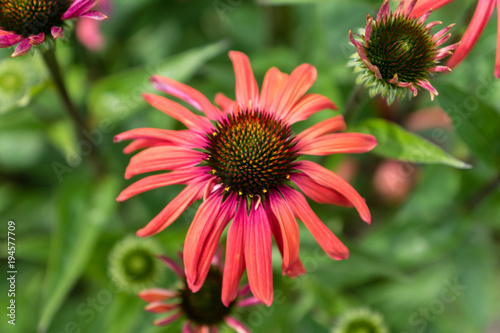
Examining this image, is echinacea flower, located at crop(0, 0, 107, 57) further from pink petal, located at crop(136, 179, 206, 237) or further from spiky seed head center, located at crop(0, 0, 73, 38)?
pink petal, located at crop(136, 179, 206, 237)

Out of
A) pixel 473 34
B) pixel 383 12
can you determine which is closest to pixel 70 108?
pixel 383 12

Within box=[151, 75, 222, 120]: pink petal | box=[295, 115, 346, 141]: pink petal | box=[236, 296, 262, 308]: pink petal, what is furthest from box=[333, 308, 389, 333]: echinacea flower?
box=[151, 75, 222, 120]: pink petal

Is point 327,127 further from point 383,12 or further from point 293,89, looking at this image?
point 383,12

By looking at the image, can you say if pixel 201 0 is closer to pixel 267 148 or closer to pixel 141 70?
pixel 141 70

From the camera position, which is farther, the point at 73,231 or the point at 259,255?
the point at 73,231

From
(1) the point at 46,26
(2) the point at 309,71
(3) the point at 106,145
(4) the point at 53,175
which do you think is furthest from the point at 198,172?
(4) the point at 53,175

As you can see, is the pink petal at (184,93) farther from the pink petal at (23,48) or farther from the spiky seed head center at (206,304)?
the spiky seed head center at (206,304)
